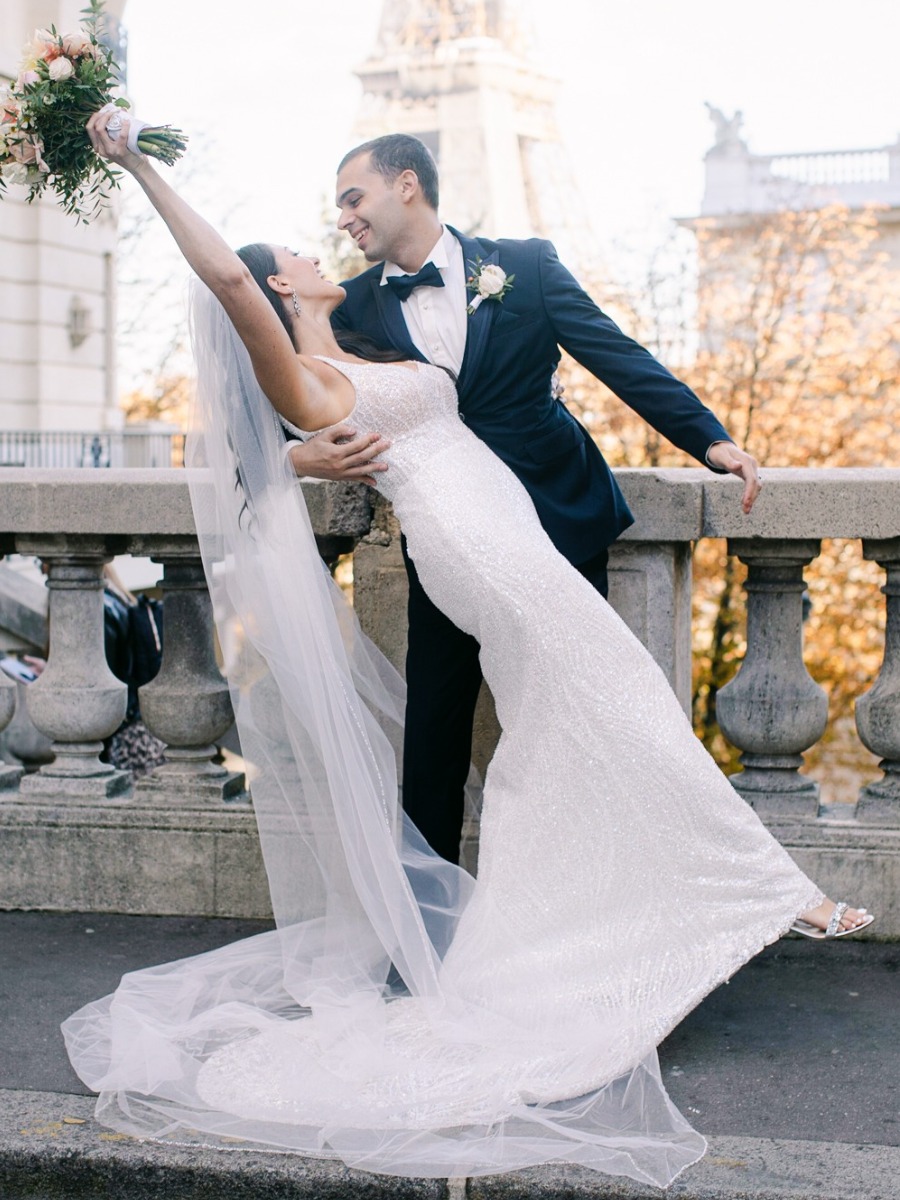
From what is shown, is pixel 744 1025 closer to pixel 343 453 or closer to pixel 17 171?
pixel 343 453

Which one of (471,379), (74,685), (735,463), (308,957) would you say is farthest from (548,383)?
(74,685)

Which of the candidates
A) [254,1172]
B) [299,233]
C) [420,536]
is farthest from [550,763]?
[299,233]

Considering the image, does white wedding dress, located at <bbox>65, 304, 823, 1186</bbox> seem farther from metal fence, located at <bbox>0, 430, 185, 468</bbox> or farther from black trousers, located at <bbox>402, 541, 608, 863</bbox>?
metal fence, located at <bbox>0, 430, 185, 468</bbox>

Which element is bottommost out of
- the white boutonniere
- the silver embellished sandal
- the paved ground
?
the paved ground

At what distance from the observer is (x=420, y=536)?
3.79 meters

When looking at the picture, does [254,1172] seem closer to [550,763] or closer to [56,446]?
[550,763]

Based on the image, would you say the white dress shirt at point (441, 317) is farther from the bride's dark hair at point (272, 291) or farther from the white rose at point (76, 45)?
the white rose at point (76, 45)

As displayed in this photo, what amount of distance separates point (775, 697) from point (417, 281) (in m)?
1.56

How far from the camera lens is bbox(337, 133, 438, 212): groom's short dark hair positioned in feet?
12.6

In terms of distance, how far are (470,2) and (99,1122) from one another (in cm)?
6447

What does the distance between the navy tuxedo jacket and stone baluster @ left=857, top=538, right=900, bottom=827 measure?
799 millimetres

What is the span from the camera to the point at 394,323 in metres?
3.94

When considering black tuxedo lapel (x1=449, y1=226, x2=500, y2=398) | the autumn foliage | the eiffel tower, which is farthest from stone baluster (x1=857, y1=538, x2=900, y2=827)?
the eiffel tower

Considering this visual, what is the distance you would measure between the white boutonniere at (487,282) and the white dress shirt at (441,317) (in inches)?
1.7
